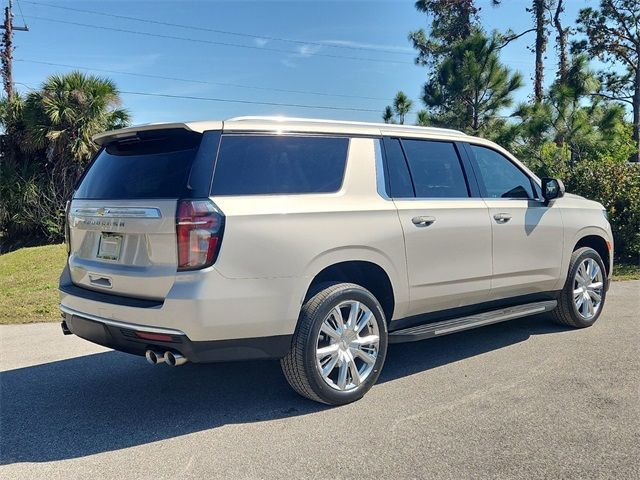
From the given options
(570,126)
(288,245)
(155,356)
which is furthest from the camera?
(570,126)

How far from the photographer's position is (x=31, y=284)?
412 inches

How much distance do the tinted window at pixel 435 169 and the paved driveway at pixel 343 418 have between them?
4.81ft

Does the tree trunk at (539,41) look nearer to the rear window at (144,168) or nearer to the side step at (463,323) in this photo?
the side step at (463,323)

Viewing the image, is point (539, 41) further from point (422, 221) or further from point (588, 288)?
point (422, 221)

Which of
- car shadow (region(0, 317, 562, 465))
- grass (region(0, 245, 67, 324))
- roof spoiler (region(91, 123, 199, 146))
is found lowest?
grass (region(0, 245, 67, 324))

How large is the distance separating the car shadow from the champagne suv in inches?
18.1

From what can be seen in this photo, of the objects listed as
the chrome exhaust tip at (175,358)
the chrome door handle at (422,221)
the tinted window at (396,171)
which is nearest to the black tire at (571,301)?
the chrome door handle at (422,221)

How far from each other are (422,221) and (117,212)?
223 centimetres

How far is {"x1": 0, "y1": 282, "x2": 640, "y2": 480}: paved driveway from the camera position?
126 inches

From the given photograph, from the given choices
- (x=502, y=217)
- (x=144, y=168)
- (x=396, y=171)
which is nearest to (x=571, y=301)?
(x=502, y=217)

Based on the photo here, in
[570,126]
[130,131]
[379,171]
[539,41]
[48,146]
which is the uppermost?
[539,41]

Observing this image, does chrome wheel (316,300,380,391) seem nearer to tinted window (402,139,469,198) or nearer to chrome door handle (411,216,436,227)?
chrome door handle (411,216,436,227)

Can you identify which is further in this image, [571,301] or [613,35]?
[613,35]

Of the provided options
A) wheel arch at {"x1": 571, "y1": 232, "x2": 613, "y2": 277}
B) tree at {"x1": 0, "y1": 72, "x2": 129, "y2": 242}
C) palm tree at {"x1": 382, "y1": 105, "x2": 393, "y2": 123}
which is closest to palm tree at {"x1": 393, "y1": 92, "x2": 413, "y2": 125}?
palm tree at {"x1": 382, "y1": 105, "x2": 393, "y2": 123}
